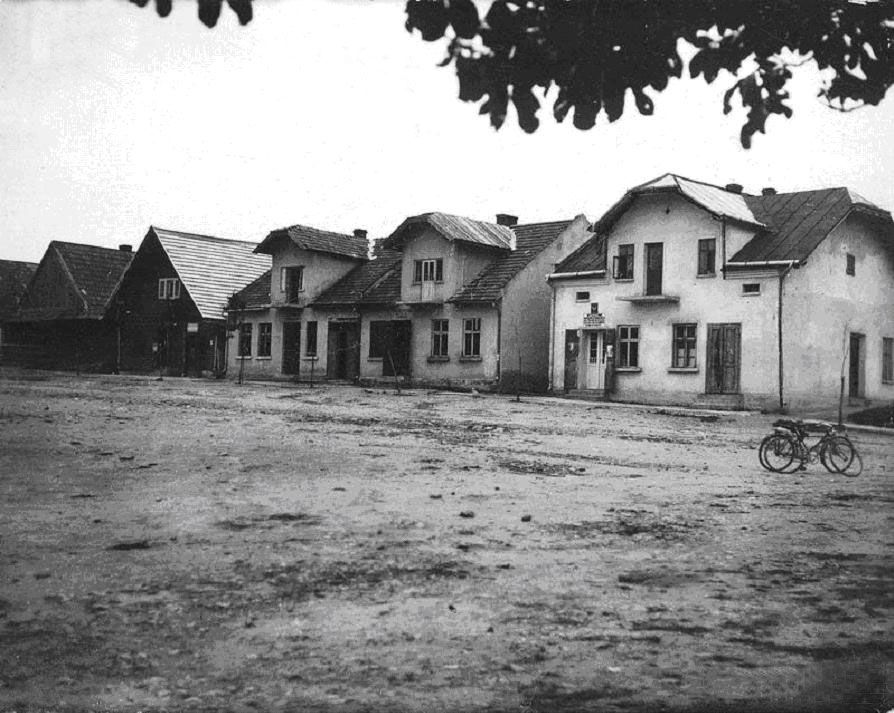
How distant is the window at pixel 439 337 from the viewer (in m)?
30.4

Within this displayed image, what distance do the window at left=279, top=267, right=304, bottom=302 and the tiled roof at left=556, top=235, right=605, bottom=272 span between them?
36.7ft

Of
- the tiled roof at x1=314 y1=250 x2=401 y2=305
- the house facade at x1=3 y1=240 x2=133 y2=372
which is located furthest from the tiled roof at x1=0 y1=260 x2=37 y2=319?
the tiled roof at x1=314 y1=250 x2=401 y2=305

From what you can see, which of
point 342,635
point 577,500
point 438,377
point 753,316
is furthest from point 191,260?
point 342,635

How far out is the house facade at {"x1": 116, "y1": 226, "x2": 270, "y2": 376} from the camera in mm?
37531

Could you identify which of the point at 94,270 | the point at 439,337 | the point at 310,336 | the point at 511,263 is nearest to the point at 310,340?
the point at 310,336

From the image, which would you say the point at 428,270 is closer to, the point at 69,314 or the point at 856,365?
the point at 856,365

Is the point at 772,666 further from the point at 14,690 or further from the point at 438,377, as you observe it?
the point at 438,377

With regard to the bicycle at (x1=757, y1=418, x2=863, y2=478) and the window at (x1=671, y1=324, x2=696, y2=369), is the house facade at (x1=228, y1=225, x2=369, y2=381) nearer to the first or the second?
the window at (x1=671, y1=324, x2=696, y2=369)

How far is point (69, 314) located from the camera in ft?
128

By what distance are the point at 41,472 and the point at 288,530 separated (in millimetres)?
3363

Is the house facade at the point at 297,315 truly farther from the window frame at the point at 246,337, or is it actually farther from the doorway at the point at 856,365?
the doorway at the point at 856,365

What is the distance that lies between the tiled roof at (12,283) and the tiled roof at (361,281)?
50.3ft

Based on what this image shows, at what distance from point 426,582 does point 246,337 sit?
32.0 m

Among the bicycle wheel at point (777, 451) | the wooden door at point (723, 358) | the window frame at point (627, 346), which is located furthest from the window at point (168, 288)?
the bicycle wheel at point (777, 451)
